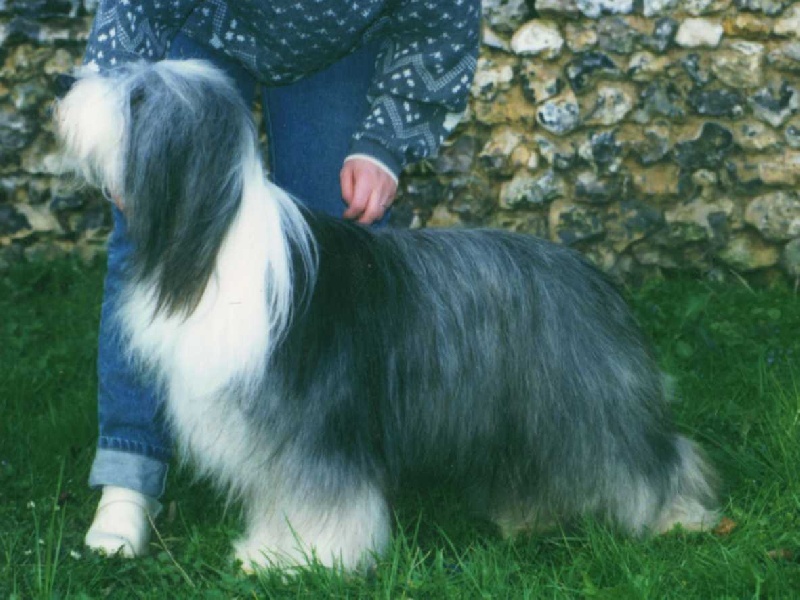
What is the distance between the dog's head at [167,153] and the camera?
89.8 inches

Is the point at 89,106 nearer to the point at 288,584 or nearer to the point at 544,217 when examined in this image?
the point at 288,584

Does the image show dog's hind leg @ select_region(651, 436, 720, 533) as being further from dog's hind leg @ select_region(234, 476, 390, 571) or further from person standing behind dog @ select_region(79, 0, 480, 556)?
person standing behind dog @ select_region(79, 0, 480, 556)

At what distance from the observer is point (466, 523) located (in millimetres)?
2967

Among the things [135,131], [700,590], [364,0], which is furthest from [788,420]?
[135,131]

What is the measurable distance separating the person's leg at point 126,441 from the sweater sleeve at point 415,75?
0.36 meters

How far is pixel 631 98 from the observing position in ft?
15.6

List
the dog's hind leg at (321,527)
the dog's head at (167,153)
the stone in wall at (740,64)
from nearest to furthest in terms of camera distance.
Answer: the dog's head at (167,153)
the dog's hind leg at (321,527)
the stone in wall at (740,64)

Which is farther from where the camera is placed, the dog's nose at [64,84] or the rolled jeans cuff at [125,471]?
the rolled jeans cuff at [125,471]

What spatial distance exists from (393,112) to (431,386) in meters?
0.70

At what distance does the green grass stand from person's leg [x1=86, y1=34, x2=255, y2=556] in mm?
77

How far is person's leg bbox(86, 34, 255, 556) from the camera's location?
9.31 feet

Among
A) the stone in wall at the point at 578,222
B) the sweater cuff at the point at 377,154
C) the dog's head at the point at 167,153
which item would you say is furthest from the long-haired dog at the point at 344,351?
the stone in wall at the point at 578,222

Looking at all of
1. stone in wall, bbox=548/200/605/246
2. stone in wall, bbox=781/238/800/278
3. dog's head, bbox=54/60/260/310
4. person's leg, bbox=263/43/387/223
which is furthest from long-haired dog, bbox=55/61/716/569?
stone in wall, bbox=781/238/800/278

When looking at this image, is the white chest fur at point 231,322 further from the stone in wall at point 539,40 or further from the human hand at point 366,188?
the stone in wall at point 539,40
